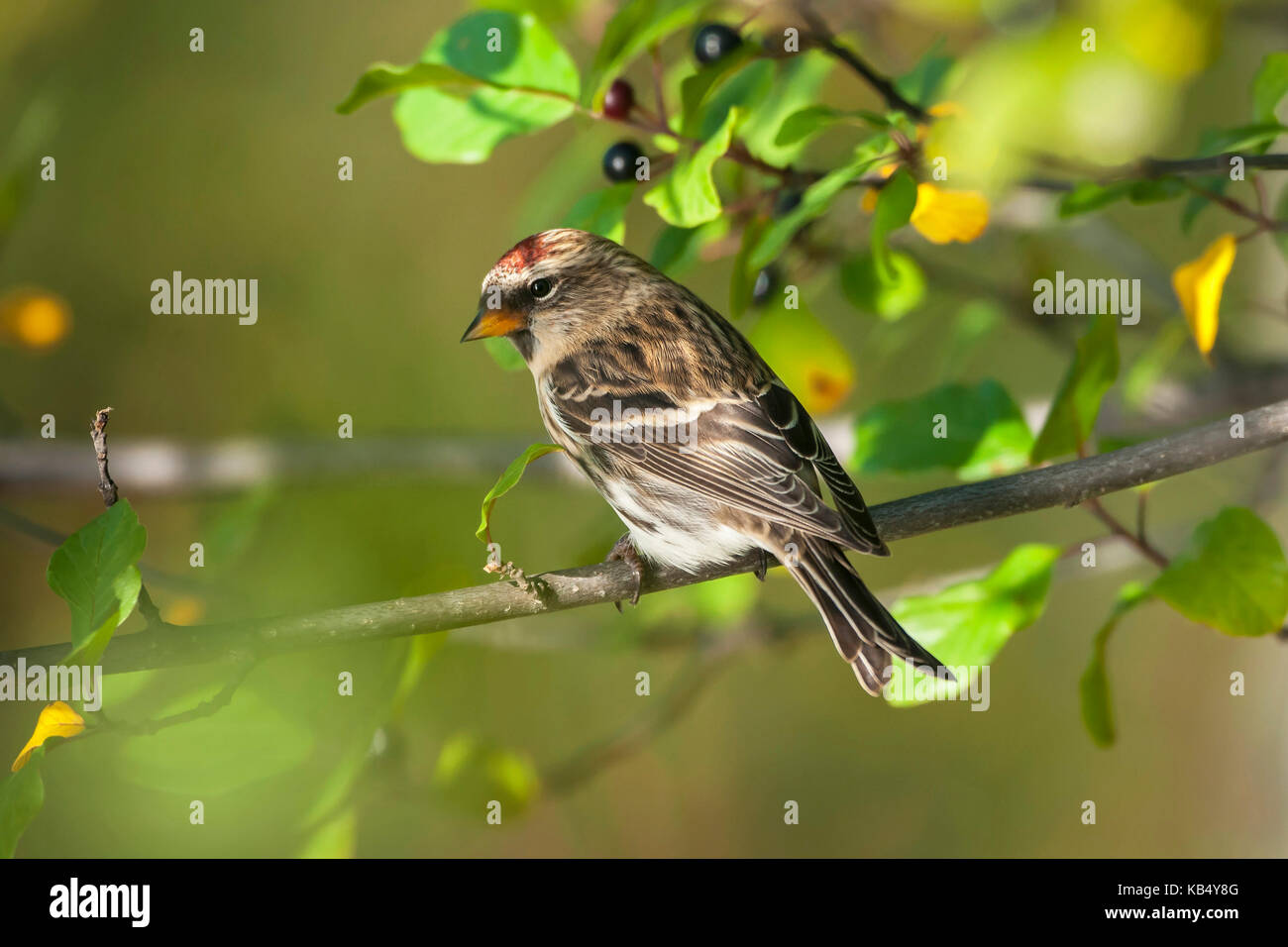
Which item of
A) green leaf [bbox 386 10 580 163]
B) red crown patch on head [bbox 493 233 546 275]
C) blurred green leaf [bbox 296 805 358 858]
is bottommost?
blurred green leaf [bbox 296 805 358 858]

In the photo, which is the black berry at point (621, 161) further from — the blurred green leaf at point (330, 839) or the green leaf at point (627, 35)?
the blurred green leaf at point (330, 839)

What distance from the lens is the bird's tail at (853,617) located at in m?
1.98

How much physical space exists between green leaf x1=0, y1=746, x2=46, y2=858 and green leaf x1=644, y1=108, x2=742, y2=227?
4.00ft

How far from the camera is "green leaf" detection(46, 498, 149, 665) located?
4.97 ft

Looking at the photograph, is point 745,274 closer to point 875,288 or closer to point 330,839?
point 875,288

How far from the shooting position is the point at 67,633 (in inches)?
157

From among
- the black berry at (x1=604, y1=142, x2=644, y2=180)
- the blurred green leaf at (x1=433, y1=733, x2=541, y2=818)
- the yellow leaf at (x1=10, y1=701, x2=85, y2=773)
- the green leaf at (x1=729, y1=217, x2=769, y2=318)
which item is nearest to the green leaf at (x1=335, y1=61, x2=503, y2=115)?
the black berry at (x1=604, y1=142, x2=644, y2=180)

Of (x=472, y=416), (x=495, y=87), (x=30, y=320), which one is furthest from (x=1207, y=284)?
(x=472, y=416)

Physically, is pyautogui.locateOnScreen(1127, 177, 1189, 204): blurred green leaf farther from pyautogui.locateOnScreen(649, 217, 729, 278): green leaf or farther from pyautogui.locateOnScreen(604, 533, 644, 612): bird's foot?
pyautogui.locateOnScreen(604, 533, 644, 612): bird's foot

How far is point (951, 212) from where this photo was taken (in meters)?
1.82

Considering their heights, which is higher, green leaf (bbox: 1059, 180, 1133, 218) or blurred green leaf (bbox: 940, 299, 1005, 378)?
blurred green leaf (bbox: 940, 299, 1005, 378)

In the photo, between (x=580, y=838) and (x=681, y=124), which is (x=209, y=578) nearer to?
(x=681, y=124)

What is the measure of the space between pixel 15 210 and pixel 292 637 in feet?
4.84

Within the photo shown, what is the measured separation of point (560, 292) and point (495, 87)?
25.5 inches
